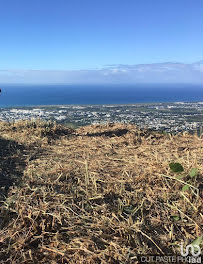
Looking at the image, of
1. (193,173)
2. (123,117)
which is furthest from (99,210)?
(123,117)

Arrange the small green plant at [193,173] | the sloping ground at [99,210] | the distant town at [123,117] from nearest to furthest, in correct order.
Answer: the sloping ground at [99,210], the small green plant at [193,173], the distant town at [123,117]

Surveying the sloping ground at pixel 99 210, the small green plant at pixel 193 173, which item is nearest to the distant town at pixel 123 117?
the small green plant at pixel 193 173

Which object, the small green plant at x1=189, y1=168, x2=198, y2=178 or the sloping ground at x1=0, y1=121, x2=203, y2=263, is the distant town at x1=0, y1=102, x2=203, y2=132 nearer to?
the small green plant at x1=189, y1=168, x2=198, y2=178

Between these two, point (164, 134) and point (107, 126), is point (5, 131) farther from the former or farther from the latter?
point (164, 134)

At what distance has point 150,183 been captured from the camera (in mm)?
2869

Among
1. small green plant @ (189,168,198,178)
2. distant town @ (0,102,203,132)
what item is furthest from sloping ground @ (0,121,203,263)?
distant town @ (0,102,203,132)

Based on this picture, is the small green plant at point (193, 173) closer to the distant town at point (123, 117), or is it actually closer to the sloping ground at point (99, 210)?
the sloping ground at point (99, 210)

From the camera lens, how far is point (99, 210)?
2.32 meters

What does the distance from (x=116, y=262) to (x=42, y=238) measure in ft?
2.24

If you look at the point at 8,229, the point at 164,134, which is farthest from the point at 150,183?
the point at 164,134

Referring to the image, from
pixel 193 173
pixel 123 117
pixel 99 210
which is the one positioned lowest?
pixel 99 210

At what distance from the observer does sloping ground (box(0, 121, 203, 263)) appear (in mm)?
1814

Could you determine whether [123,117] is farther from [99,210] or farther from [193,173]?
[99,210]

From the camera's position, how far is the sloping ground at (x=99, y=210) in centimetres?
181
